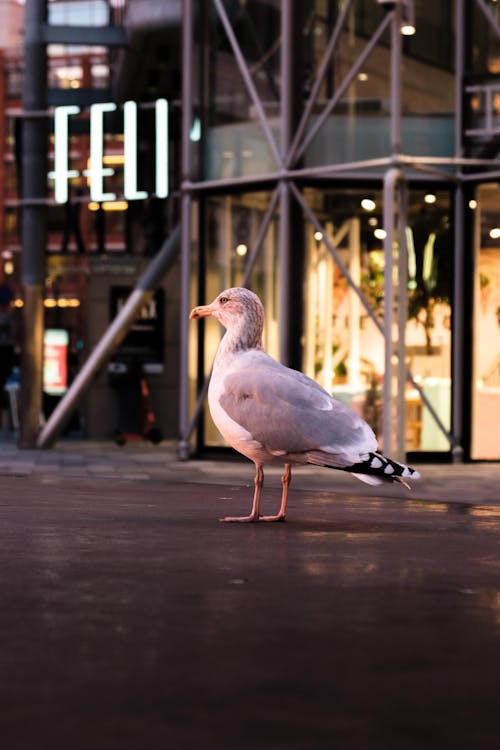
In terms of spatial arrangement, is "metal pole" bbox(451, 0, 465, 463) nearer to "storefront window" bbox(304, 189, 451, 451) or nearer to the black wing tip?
"storefront window" bbox(304, 189, 451, 451)

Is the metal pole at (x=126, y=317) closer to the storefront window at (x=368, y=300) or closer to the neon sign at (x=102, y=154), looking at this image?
the neon sign at (x=102, y=154)

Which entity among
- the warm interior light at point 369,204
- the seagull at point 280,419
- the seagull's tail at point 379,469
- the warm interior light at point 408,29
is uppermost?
the warm interior light at point 408,29

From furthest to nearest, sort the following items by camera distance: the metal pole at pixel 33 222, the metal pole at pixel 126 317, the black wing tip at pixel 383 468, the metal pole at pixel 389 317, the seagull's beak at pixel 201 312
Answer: the metal pole at pixel 33 222, the metal pole at pixel 126 317, the metal pole at pixel 389 317, the seagull's beak at pixel 201 312, the black wing tip at pixel 383 468

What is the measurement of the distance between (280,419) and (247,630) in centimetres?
388

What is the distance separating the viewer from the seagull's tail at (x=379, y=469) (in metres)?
9.11

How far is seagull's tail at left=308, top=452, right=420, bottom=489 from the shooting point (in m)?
9.11

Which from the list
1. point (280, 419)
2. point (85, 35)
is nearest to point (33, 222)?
point (85, 35)

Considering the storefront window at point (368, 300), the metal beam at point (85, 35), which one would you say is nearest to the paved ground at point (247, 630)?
the storefront window at point (368, 300)

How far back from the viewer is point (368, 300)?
60.3 ft

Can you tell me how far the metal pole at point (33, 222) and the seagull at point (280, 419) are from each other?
1142 cm

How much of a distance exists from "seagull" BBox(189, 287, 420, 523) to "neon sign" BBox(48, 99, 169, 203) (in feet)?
33.3

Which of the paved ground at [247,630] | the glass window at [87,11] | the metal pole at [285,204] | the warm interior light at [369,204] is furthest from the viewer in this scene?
the glass window at [87,11]

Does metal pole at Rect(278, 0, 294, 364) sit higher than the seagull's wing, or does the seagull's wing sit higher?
metal pole at Rect(278, 0, 294, 364)

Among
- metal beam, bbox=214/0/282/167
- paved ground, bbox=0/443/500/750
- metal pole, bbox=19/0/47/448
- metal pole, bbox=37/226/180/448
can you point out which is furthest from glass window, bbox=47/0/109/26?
paved ground, bbox=0/443/500/750
